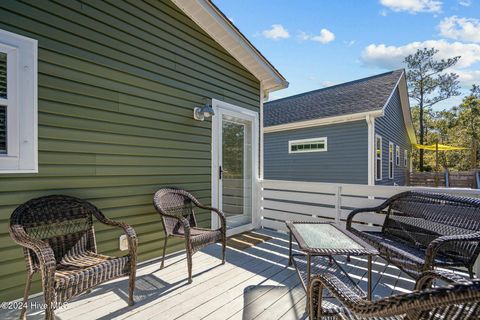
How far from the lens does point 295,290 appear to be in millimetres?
2434

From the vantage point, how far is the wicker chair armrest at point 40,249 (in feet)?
5.39

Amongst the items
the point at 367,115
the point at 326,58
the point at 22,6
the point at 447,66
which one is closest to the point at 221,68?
the point at 22,6

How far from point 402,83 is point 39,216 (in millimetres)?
12120

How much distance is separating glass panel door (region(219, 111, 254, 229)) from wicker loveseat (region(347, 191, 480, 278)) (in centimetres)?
193

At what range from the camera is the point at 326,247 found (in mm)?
2088

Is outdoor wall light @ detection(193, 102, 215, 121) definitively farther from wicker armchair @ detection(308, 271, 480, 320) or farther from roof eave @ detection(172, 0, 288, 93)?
wicker armchair @ detection(308, 271, 480, 320)

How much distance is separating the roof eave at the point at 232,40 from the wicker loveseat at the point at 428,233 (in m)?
2.88

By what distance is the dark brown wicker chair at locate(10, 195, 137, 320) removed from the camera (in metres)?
1.67

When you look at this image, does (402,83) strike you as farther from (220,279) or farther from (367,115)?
(220,279)

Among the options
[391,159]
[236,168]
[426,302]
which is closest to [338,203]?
[236,168]

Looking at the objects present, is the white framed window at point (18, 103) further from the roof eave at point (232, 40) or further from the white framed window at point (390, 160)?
the white framed window at point (390, 160)

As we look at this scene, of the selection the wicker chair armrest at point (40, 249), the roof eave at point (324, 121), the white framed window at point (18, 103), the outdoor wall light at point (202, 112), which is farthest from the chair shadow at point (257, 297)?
the roof eave at point (324, 121)

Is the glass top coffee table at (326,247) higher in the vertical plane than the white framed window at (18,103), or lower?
lower

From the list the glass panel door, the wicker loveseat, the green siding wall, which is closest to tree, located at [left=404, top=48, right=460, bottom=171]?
the glass panel door
